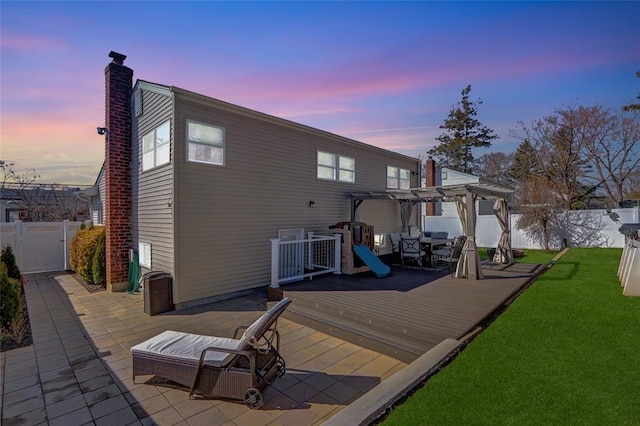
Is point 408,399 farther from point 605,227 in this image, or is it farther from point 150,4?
point 605,227

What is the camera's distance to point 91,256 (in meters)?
9.25

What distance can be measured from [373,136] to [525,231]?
9294 mm

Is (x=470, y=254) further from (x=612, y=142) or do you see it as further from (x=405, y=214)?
(x=612, y=142)

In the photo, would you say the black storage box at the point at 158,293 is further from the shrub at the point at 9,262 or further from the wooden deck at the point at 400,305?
the shrub at the point at 9,262

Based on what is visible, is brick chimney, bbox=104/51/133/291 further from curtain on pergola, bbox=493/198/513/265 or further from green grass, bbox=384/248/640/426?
curtain on pergola, bbox=493/198/513/265

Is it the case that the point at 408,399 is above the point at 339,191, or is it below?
below

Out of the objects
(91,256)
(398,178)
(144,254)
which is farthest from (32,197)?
(398,178)

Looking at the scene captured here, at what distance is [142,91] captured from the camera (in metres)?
7.91

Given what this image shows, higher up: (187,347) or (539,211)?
(539,211)

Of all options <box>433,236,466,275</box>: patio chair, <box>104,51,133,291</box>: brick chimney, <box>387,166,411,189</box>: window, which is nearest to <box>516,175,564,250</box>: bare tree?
<box>387,166,411,189</box>: window

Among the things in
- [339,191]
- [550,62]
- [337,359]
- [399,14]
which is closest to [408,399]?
[337,359]

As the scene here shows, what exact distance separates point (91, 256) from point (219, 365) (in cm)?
853

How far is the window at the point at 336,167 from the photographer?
10.0 meters

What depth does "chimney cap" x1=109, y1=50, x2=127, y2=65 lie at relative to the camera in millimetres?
8055
